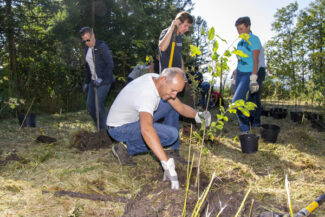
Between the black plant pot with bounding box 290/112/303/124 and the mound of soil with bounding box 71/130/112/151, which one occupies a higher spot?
the black plant pot with bounding box 290/112/303/124

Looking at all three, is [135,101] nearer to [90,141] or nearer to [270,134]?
[90,141]

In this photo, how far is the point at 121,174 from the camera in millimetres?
2609

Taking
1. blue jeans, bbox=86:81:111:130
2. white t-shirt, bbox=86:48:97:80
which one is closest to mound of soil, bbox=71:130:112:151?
blue jeans, bbox=86:81:111:130

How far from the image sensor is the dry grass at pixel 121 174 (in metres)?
2.00

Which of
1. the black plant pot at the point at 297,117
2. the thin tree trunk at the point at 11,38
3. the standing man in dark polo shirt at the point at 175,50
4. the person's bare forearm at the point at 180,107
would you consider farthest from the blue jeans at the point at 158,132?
the thin tree trunk at the point at 11,38

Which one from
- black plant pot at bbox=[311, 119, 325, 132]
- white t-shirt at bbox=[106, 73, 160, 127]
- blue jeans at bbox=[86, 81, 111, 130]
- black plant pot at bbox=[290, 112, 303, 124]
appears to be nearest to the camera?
white t-shirt at bbox=[106, 73, 160, 127]

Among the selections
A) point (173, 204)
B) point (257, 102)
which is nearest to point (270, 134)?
point (257, 102)

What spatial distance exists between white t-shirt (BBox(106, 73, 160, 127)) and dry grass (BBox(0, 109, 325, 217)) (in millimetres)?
539

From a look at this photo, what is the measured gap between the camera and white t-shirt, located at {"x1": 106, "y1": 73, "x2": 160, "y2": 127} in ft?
6.98

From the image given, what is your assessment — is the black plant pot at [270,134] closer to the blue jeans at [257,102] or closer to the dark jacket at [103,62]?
the blue jeans at [257,102]

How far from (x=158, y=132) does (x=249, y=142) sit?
1262 mm

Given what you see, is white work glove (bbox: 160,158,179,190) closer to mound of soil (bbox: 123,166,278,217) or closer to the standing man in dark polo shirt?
mound of soil (bbox: 123,166,278,217)

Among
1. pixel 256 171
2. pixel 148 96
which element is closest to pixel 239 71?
pixel 256 171

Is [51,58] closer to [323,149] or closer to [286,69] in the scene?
[286,69]
